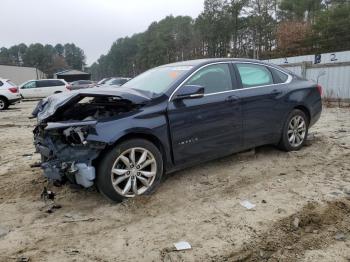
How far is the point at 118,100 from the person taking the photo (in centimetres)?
461

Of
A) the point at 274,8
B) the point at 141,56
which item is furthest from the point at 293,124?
the point at 141,56

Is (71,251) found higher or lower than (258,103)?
lower

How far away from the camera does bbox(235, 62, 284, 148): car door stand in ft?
18.0

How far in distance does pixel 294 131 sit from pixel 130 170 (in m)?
3.26

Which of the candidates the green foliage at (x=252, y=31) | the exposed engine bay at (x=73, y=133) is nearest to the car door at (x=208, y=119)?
the exposed engine bay at (x=73, y=133)

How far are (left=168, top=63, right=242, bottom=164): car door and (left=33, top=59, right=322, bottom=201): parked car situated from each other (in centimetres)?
1

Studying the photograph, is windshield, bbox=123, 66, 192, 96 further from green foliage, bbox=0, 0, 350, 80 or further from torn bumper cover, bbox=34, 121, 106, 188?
green foliage, bbox=0, 0, 350, 80

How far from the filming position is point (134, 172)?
4387 millimetres

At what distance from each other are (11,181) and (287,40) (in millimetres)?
42481

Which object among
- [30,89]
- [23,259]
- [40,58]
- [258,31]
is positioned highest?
[40,58]

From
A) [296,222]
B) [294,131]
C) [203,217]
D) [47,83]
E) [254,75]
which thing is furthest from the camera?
[47,83]

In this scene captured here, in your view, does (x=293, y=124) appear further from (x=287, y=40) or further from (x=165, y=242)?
(x=287, y=40)

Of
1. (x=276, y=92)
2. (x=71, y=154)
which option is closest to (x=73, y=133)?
(x=71, y=154)

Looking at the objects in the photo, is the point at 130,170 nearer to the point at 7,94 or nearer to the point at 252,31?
the point at 7,94
